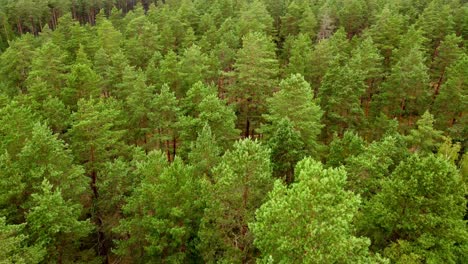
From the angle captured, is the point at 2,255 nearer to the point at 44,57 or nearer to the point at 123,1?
the point at 44,57

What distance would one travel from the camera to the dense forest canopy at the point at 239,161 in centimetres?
1772

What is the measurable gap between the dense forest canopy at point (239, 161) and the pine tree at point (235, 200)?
83 mm

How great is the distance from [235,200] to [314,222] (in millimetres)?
5928

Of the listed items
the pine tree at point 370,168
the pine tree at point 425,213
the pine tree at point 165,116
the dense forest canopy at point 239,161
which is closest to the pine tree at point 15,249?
the dense forest canopy at point 239,161

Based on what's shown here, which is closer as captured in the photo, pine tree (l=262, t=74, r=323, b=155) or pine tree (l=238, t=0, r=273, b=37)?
pine tree (l=262, t=74, r=323, b=155)

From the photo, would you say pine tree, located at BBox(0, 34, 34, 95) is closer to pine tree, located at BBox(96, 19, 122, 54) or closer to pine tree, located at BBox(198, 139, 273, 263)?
pine tree, located at BBox(96, 19, 122, 54)

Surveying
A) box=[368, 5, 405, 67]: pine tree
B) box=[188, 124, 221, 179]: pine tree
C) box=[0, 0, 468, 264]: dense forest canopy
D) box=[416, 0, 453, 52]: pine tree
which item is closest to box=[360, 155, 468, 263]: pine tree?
box=[0, 0, 468, 264]: dense forest canopy

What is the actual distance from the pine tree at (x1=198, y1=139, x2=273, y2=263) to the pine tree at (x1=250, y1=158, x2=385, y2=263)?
325 centimetres

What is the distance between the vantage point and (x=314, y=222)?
14820 millimetres

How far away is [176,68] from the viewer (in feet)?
128

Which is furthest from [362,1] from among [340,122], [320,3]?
[340,122]

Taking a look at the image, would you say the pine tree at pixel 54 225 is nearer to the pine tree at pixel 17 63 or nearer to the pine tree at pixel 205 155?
the pine tree at pixel 205 155

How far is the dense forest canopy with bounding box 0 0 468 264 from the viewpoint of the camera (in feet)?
58.1

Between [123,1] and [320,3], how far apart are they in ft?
212
